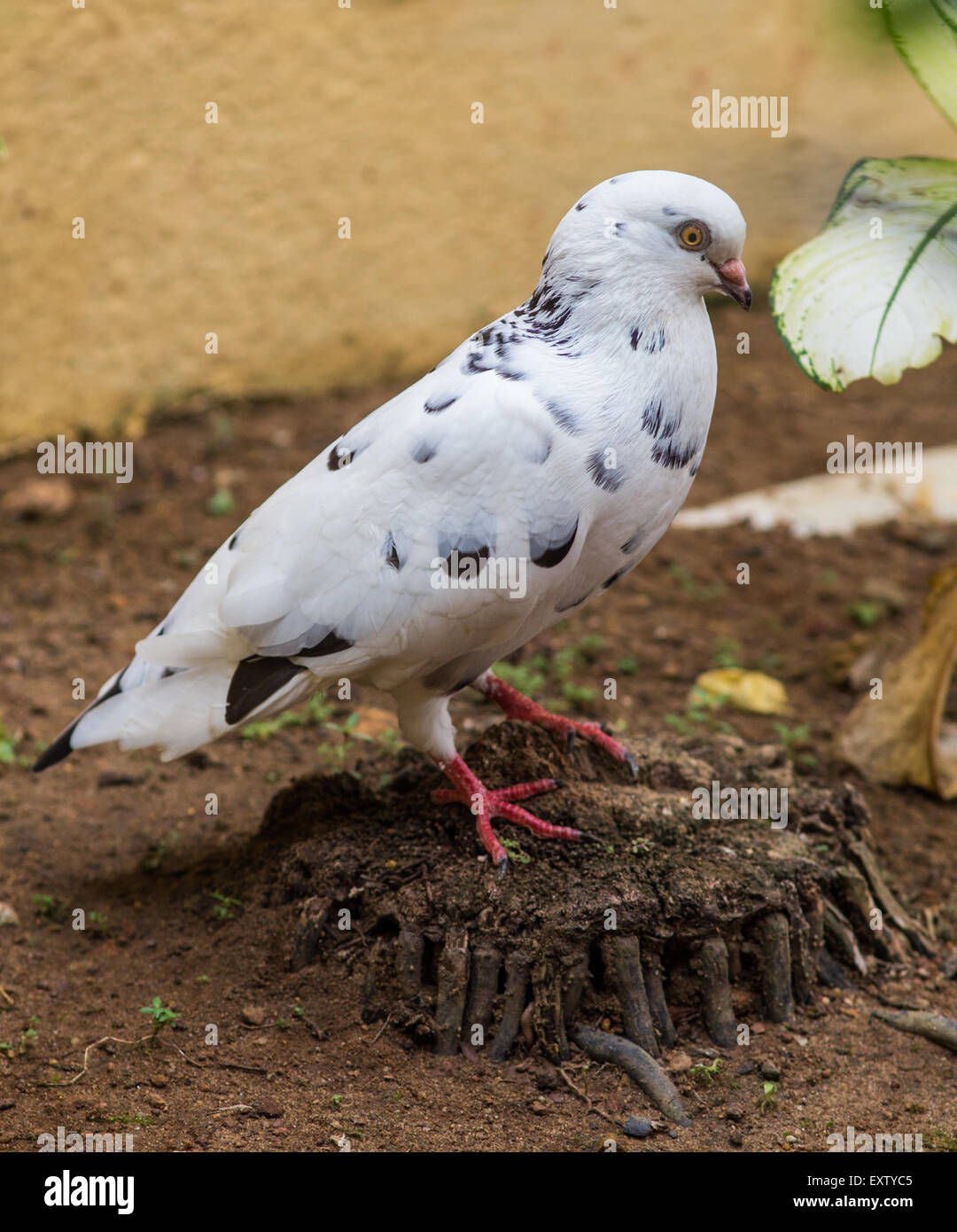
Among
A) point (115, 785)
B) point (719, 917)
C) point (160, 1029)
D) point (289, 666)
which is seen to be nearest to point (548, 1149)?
point (719, 917)

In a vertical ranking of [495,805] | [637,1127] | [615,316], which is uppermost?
[615,316]

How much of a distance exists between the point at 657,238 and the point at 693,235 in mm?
85

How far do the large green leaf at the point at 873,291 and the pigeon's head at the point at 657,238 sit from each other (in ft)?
0.91

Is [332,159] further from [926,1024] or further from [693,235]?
[926,1024]

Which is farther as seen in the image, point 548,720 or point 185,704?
point 548,720

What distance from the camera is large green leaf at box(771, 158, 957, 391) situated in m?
3.41

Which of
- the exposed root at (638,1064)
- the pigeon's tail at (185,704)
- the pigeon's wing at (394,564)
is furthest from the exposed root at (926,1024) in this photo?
the pigeon's tail at (185,704)

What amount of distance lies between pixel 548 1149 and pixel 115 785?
239 centimetres

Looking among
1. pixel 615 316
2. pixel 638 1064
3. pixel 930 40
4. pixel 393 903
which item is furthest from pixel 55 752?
pixel 930 40

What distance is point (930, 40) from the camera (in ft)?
12.5

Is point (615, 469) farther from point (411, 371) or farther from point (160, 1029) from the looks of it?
point (411, 371)

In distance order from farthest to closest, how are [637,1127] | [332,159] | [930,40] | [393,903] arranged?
[332,159] → [930,40] → [393,903] → [637,1127]

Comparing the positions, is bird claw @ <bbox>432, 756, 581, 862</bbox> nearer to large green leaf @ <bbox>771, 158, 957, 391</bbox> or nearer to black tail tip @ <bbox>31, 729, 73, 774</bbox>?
black tail tip @ <bbox>31, 729, 73, 774</bbox>

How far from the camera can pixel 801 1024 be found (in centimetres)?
354
